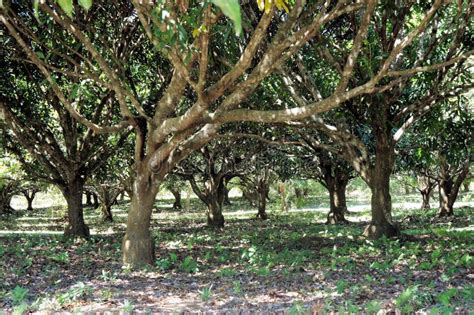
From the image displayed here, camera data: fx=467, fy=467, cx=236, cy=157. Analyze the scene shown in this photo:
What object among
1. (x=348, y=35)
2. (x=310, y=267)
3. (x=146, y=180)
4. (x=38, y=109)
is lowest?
(x=310, y=267)

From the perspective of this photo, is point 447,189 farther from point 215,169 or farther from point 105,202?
point 105,202

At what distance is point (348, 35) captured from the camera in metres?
10.3

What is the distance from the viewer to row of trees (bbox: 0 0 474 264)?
6277 mm

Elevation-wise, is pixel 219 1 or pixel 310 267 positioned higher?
pixel 219 1

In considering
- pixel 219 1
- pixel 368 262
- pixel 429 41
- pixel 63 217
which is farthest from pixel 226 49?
pixel 63 217

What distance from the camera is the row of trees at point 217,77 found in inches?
247

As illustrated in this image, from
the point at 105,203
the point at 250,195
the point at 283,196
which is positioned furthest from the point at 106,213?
the point at 250,195

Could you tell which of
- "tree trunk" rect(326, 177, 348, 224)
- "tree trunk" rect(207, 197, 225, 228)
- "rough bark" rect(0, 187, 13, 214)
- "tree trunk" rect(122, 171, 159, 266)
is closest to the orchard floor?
"tree trunk" rect(122, 171, 159, 266)

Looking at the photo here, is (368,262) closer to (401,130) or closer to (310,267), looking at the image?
(310,267)

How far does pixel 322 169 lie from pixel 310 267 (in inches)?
465

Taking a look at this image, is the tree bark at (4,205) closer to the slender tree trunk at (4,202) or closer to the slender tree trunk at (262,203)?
the slender tree trunk at (4,202)

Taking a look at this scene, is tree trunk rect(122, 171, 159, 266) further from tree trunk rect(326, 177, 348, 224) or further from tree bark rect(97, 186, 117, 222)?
tree bark rect(97, 186, 117, 222)

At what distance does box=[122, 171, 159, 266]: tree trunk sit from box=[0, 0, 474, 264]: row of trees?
0.06ft

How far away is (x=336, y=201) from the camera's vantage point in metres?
18.7
